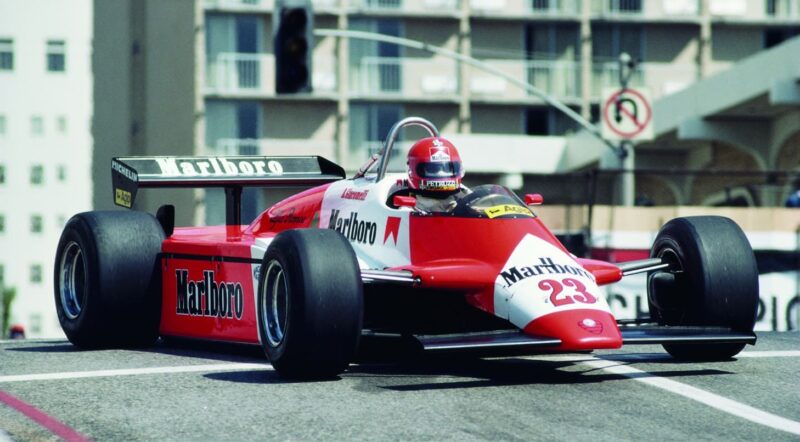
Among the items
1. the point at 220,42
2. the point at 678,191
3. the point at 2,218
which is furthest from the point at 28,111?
the point at 678,191

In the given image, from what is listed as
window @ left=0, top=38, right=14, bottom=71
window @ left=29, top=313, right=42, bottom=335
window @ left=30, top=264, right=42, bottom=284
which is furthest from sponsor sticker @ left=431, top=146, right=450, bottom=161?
window @ left=29, top=313, right=42, bottom=335

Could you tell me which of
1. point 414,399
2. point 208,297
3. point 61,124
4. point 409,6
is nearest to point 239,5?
point 409,6

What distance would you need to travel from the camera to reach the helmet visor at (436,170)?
9.94 metres

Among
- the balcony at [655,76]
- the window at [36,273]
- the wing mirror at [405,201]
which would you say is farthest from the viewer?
the window at [36,273]

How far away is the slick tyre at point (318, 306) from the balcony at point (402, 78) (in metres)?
38.2

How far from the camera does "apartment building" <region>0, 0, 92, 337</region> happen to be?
9069 cm

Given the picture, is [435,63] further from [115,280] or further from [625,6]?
[115,280]

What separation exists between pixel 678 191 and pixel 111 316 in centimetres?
1196

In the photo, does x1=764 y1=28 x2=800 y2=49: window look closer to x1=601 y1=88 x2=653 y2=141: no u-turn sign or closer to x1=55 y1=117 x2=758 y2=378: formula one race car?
x1=601 y1=88 x2=653 y2=141: no u-turn sign

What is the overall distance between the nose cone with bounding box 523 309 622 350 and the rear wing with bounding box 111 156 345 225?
4088 mm

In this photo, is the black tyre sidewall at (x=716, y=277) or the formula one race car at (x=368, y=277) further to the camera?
the black tyre sidewall at (x=716, y=277)

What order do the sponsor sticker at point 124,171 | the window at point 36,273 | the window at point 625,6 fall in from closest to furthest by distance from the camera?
the sponsor sticker at point 124,171, the window at point 625,6, the window at point 36,273

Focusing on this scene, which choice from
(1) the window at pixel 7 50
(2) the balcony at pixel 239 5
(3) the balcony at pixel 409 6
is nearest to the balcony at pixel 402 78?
(3) the balcony at pixel 409 6

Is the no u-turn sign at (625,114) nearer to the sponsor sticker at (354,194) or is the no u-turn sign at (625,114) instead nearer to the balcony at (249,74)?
the sponsor sticker at (354,194)
